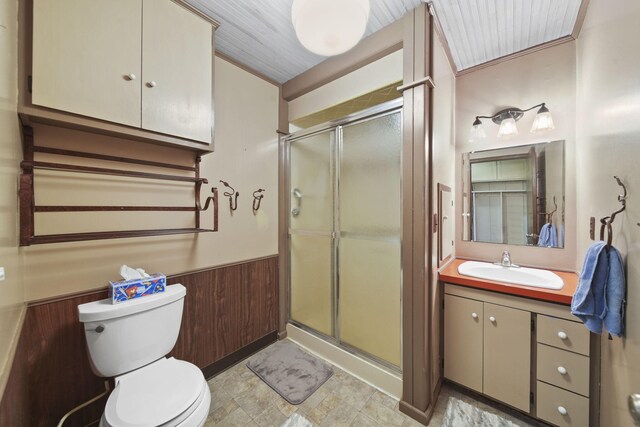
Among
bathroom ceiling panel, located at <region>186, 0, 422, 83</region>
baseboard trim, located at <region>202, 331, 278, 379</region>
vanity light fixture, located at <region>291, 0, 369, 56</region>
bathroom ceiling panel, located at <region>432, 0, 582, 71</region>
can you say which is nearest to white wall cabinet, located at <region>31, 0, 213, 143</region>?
bathroom ceiling panel, located at <region>186, 0, 422, 83</region>

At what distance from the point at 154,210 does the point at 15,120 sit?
2.26 feet

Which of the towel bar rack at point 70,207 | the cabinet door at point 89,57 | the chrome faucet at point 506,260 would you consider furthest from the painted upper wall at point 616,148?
the cabinet door at point 89,57

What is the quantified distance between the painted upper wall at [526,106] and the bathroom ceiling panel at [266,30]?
1044 millimetres

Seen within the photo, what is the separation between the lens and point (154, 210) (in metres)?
1.53

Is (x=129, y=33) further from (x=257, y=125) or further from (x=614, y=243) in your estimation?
(x=614, y=243)

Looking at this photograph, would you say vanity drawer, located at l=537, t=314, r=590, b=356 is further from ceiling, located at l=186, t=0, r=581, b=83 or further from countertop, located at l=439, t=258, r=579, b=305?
ceiling, located at l=186, t=0, r=581, b=83

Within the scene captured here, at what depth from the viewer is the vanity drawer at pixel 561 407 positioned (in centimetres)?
127

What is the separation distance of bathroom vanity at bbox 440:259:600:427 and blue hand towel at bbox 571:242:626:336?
0.24 m

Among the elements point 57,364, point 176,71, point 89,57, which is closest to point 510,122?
point 176,71

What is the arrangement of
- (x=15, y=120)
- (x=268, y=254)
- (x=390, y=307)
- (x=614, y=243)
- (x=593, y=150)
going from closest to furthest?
(x=15, y=120) < (x=614, y=243) < (x=593, y=150) < (x=390, y=307) < (x=268, y=254)

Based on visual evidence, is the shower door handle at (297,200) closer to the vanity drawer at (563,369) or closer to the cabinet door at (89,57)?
the cabinet door at (89,57)

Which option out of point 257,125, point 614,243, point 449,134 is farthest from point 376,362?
point 257,125

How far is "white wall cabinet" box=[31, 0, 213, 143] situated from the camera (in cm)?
104

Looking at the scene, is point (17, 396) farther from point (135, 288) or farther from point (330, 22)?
point (330, 22)
